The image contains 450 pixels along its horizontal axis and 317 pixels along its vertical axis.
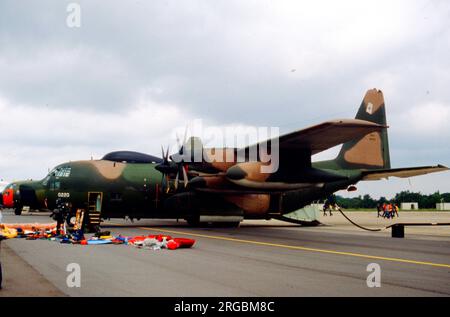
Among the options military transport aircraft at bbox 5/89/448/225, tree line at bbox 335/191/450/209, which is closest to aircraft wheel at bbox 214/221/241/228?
military transport aircraft at bbox 5/89/448/225

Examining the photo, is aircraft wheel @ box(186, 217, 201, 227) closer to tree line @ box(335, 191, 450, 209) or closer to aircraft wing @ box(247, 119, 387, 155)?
aircraft wing @ box(247, 119, 387, 155)

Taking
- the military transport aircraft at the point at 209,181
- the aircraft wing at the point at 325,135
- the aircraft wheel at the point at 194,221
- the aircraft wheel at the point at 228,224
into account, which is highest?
the aircraft wing at the point at 325,135

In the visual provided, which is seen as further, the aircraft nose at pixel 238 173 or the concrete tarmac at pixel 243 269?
the aircraft nose at pixel 238 173

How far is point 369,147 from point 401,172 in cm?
314

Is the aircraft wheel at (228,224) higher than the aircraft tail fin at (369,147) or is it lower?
lower

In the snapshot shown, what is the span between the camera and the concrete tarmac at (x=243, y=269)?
7375mm

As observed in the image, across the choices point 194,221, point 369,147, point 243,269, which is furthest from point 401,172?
point 243,269

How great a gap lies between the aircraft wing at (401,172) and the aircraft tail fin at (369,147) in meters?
1.11

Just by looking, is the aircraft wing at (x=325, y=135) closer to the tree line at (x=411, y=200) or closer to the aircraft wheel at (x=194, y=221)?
the aircraft wheel at (x=194, y=221)

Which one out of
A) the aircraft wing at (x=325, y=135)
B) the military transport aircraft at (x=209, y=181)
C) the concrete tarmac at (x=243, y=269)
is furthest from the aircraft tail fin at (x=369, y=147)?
the concrete tarmac at (x=243, y=269)

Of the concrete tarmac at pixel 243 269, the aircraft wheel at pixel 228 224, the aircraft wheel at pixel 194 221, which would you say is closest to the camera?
the concrete tarmac at pixel 243 269

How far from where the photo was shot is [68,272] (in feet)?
29.5
